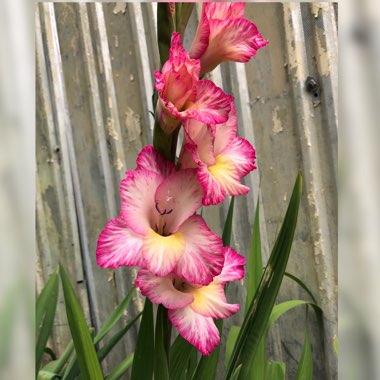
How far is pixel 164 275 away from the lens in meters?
0.47

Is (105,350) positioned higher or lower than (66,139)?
lower

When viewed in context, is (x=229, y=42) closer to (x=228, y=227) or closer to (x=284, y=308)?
(x=228, y=227)

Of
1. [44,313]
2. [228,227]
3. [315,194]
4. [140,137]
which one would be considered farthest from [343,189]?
[44,313]

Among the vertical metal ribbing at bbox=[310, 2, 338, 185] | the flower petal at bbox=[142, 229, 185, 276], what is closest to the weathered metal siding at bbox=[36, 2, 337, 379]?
the vertical metal ribbing at bbox=[310, 2, 338, 185]

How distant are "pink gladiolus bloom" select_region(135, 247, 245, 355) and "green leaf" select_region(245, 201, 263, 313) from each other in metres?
0.04

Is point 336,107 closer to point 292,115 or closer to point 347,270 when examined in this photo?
point 292,115

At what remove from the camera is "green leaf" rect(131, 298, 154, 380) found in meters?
0.52

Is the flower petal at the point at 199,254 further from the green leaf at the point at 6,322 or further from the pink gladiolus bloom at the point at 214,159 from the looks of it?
the green leaf at the point at 6,322

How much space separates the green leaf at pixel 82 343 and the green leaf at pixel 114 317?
0.17ft

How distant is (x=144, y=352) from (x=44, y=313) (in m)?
0.13

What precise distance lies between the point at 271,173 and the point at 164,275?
0.20 metres

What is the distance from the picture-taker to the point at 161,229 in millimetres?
497

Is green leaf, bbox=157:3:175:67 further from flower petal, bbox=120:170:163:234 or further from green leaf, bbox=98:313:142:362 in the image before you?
green leaf, bbox=98:313:142:362

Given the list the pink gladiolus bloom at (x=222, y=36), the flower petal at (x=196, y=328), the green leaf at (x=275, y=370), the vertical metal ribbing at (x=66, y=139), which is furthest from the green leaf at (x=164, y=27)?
the green leaf at (x=275, y=370)
